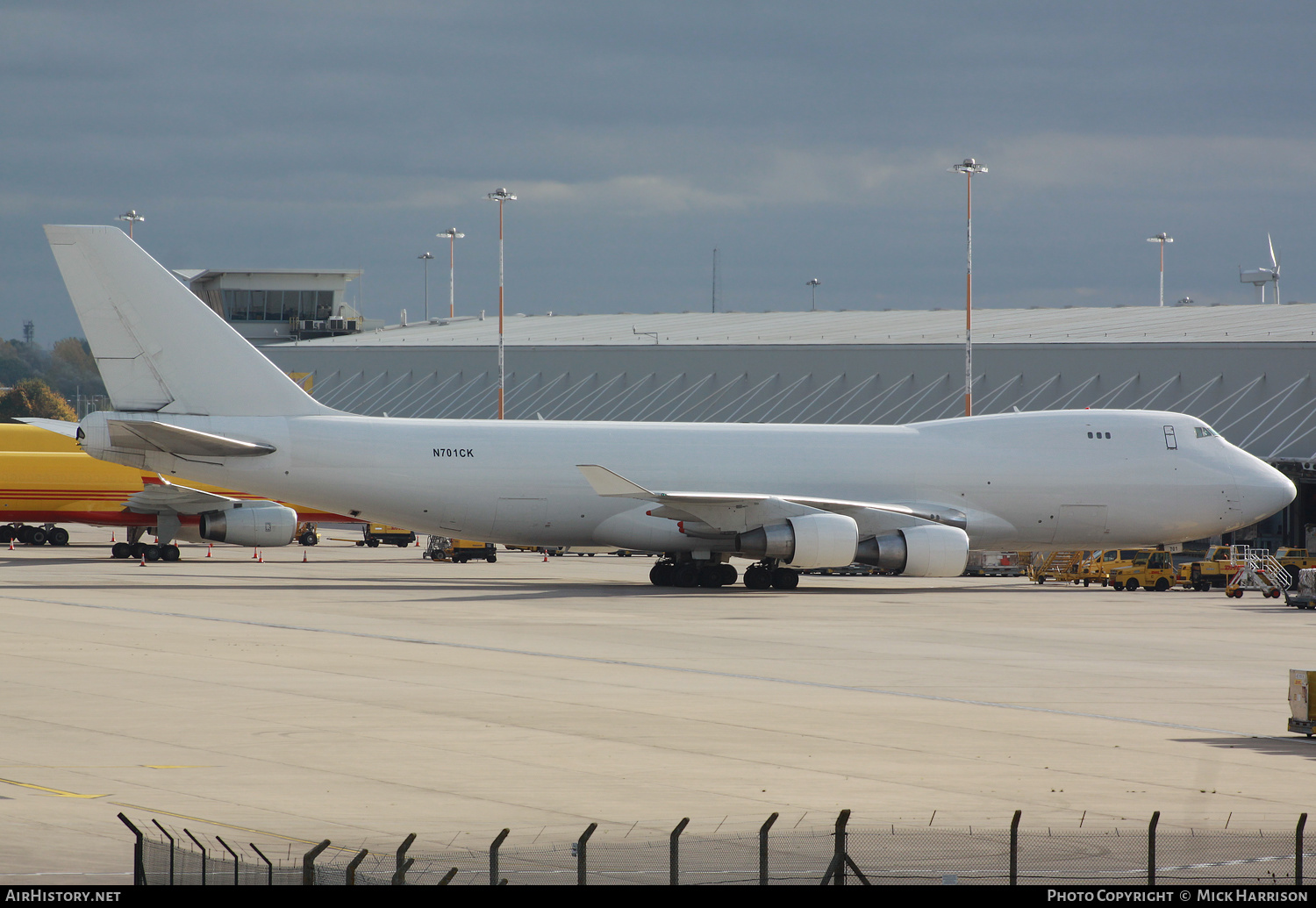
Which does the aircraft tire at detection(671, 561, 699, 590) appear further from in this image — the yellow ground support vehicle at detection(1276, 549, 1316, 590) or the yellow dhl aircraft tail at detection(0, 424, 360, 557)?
the yellow ground support vehicle at detection(1276, 549, 1316, 590)

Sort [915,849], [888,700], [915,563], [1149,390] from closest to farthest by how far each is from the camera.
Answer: [915,849] < [888,700] < [915,563] < [1149,390]

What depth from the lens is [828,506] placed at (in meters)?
36.8

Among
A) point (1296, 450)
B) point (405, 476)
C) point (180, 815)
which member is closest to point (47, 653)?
point (180, 815)

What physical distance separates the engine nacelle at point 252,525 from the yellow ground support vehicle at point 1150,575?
2751 cm

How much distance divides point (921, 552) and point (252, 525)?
80.6 feet

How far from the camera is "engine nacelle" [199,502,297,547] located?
162ft

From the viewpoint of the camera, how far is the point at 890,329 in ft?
252

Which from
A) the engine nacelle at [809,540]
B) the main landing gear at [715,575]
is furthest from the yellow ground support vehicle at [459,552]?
the engine nacelle at [809,540]

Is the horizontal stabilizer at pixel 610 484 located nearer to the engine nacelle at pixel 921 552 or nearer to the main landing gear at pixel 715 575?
the main landing gear at pixel 715 575

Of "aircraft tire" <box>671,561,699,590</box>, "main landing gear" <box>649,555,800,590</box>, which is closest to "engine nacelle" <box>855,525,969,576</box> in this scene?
"main landing gear" <box>649,555,800,590</box>

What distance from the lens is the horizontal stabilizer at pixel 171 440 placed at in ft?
112

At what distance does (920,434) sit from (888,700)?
22.8m

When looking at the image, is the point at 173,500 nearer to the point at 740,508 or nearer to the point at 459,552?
the point at 459,552

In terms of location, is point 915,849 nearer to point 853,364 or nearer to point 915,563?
point 915,563
